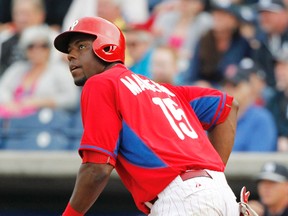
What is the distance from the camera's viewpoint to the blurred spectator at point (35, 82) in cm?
808

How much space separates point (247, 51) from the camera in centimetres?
819

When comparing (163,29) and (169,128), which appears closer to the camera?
(169,128)

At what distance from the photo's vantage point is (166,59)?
7.92 meters

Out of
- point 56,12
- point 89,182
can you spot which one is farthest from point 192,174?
point 56,12

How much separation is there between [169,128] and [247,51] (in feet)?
14.3

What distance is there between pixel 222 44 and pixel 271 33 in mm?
516

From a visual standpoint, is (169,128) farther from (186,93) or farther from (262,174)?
(262,174)

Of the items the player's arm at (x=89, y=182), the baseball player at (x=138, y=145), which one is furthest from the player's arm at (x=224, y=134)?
the player's arm at (x=89, y=182)

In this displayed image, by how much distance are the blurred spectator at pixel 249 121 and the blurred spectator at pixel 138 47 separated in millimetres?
860

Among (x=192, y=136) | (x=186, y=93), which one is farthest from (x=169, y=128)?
(x=186, y=93)

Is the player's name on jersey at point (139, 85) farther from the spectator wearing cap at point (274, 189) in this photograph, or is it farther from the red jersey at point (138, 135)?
the spectator wearing cap at point (274, 189)

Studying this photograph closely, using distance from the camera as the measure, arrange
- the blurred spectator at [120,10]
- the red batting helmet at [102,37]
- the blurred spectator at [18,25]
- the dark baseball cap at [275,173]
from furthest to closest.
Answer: the blurred spectator at [18,25] < the blurred spectator at [120,10] < the dark baseball cap at [275,173] < the red batting helmet at [102,37]

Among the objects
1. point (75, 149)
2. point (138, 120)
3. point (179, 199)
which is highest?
point (138, 120)

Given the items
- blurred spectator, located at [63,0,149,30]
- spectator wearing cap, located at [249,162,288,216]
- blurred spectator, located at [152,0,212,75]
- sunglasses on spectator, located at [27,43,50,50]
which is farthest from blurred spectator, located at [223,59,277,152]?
sunglasses on spectator, located at [27,43,50,50]
